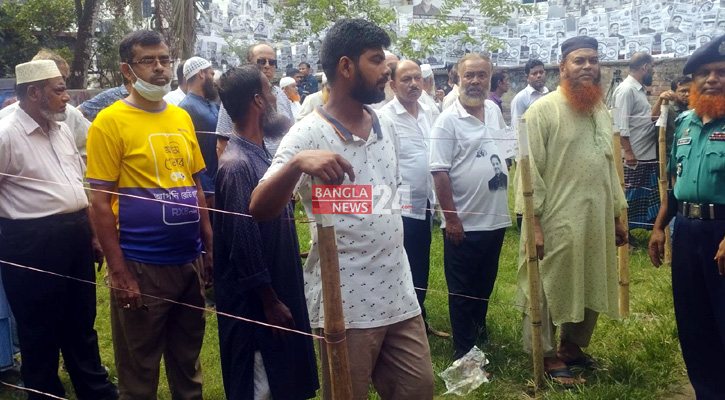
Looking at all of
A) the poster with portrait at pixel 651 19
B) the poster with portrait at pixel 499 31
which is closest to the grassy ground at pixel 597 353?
the poster with portrait at pixel 651 19

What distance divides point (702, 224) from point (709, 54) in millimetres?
895

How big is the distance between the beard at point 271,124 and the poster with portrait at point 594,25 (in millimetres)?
13281

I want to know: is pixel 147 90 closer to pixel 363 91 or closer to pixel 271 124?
pixel 271 124

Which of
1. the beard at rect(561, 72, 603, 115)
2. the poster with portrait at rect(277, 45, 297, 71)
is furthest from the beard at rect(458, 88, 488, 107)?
the poster with portrait at rect(277, 45, 297, 71)

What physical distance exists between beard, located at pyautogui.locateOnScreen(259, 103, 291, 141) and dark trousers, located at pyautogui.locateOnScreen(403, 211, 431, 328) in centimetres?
172

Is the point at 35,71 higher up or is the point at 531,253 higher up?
the point at 35,71

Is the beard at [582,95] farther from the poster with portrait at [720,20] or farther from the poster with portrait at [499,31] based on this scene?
the poster with portrait at [499,31]

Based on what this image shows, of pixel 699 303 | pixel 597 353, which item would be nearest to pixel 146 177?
pixel 699 303

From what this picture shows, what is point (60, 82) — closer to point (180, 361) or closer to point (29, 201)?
point (29, 201)

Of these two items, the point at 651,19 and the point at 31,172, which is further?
the point at 651,19

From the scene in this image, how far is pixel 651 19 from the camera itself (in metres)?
14.5

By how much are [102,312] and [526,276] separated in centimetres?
358

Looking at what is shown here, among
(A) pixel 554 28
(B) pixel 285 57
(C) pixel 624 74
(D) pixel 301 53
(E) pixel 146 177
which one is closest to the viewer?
(E) pixel 146 177

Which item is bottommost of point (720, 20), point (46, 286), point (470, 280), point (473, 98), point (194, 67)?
point (470, 280)
